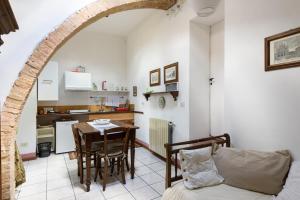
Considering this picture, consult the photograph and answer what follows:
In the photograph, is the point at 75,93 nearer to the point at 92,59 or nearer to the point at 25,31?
the point at 92,59

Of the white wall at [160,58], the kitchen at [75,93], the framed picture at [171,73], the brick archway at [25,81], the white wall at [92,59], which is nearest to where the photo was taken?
the brick archway at [25,81]

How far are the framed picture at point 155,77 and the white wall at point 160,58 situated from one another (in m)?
0.11

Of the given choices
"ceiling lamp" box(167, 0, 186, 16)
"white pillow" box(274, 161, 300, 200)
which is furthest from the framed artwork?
"white pillow" box(274, 161, 300, 200)

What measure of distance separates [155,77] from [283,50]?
2538 mm

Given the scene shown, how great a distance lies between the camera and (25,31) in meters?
1.98

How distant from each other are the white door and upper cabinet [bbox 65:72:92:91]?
3.10ft

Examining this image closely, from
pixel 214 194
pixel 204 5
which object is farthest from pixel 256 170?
pixel 204 5

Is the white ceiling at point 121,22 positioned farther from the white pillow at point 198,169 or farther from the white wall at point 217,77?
the white pillow at point 198,169

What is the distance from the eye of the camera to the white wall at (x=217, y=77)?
300cm

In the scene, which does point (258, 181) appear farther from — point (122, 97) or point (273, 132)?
point (122, 97)

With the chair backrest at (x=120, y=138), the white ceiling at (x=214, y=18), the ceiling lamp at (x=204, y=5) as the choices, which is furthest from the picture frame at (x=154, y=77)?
the ceiling lamp at (x=204, y=5)

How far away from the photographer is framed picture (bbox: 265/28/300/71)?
1.73 meters

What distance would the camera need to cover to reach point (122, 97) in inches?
221

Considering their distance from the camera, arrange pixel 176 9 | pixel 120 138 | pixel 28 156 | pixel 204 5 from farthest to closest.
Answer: pixel 28 156 < pixel 176 9 < pixel 120 138 < pixel 204 5
